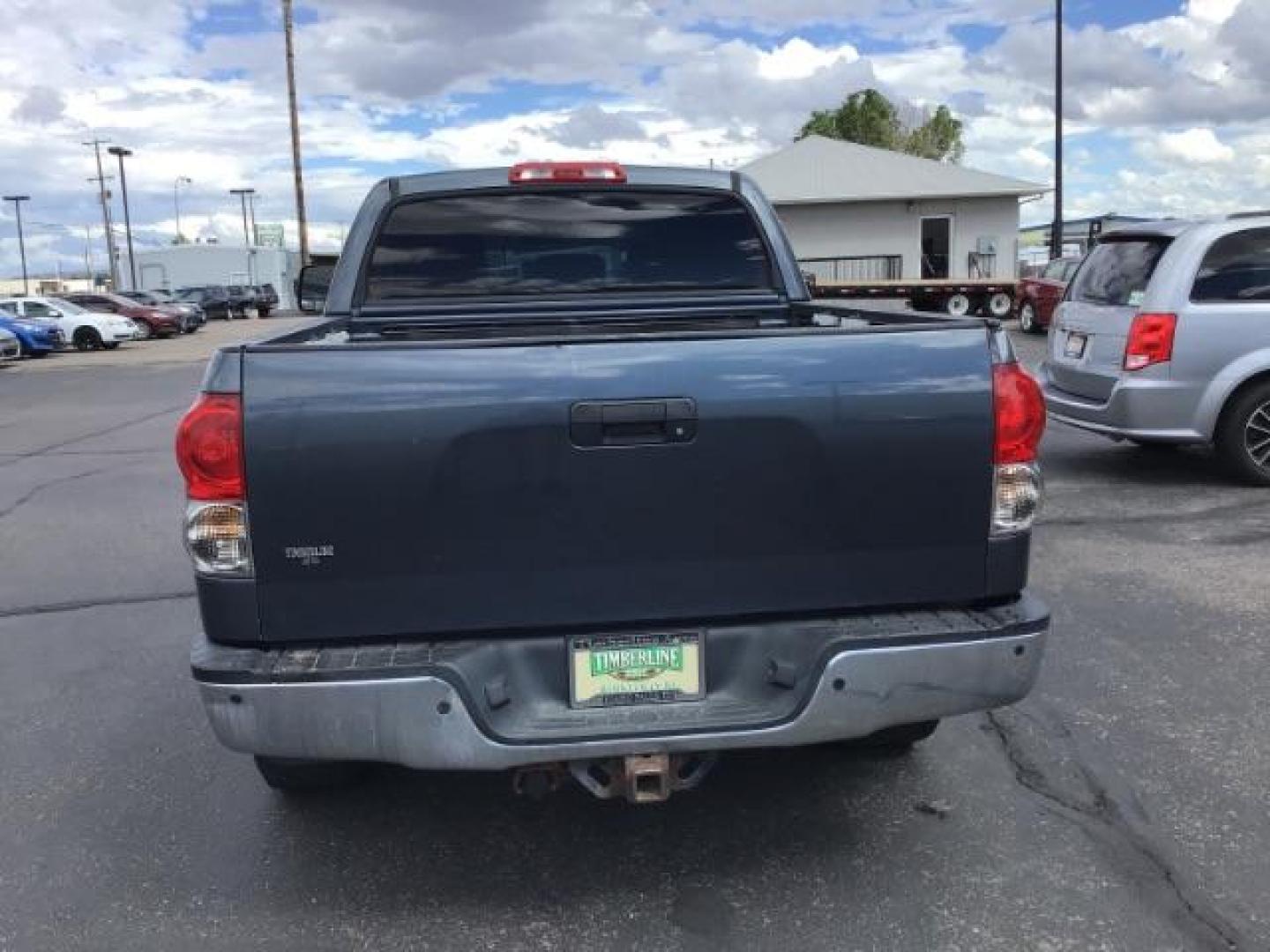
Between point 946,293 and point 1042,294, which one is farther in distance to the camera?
point 946,293

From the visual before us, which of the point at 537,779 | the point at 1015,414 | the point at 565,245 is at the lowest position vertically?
the point at 537,779

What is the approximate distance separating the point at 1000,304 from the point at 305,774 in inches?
1147

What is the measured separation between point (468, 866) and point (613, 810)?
53cm

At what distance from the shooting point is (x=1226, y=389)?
7.93 m

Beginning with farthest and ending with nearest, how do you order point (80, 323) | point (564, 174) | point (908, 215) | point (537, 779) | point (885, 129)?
point (885, 129)
point (908, 215)
point (80, 323)
point (564, 174)
point (537, 779)

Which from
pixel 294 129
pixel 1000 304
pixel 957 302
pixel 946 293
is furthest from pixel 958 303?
pixel 294 129

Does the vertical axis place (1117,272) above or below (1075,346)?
above

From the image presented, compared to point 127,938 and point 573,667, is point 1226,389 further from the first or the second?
point 127,938

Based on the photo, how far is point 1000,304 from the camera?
99.3ft

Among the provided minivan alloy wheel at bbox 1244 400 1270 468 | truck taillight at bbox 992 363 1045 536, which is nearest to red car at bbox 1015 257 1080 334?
minivan alloy wheel at bbox 1244 400 1270 468

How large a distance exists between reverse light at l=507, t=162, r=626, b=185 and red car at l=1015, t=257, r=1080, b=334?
763 inches

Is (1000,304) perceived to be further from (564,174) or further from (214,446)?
(214,446)

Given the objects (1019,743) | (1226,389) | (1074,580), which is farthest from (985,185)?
(1019,743)

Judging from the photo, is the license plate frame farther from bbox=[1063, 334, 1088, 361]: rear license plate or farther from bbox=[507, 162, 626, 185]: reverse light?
bbox=[507, 162, 626, 185]: reverse light
